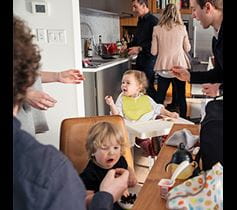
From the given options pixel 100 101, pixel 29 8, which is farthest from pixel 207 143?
pixel 100 101

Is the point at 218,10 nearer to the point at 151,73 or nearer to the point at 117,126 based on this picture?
the point at 117,126

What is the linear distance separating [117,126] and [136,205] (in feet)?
1.05

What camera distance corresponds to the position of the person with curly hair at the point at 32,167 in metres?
0.28

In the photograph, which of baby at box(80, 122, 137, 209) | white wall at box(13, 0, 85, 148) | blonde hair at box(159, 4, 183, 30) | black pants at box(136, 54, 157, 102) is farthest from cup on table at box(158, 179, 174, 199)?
black pants at box(136, 54, 157, 102)

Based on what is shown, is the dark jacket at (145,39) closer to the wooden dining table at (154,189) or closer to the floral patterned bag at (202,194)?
the wooden dining table at (154,189)

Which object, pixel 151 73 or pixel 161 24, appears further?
pixel 151 73

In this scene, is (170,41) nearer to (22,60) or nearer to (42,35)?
(42,35)

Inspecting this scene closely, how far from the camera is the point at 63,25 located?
1040 mm

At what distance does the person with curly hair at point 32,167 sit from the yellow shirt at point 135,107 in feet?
3.80

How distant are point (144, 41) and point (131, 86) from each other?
585mm

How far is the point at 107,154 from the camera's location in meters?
0.73

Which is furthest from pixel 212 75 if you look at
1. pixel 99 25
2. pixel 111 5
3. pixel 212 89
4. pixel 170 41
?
pixel 111 5

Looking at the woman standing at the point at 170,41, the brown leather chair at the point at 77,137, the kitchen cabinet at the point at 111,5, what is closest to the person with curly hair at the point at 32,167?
the brown leather chair at the point at 77,137

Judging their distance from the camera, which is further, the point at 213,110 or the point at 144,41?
the point at 144,41
